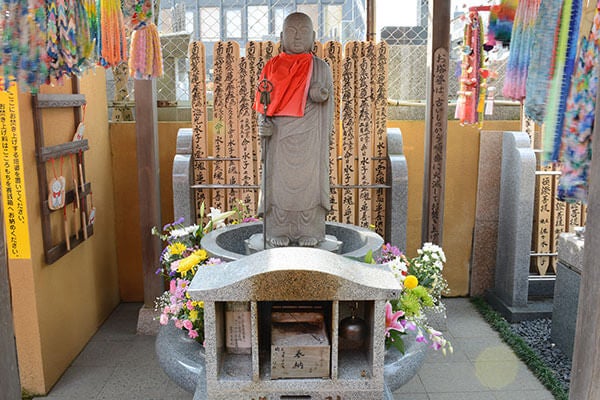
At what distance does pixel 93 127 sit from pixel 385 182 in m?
3.66

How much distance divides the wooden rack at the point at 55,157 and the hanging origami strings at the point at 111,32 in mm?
1256

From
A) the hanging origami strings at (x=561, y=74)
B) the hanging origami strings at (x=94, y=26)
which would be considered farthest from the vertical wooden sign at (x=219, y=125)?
the hanging origami strings at (x=561, y=74)

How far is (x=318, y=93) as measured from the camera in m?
4.70

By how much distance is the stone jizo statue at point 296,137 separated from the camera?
4.72m

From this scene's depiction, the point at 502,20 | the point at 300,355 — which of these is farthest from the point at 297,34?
the point at 300,355

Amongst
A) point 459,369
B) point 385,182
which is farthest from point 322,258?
point 385,182

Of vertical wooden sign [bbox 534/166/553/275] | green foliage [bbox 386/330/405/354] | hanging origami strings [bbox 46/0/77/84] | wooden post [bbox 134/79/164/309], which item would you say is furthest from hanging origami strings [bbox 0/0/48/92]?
vertical wooden sign [bbox 534/166/553/275]

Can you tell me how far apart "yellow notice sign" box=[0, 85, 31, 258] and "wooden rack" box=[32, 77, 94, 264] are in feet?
0.77

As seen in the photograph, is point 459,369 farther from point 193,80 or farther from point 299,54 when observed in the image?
point 193,80

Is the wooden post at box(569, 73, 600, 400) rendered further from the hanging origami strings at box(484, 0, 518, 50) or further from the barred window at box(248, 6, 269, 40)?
the barred window at box(248, 6, 269, 40)

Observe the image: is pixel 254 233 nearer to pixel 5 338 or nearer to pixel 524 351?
pixel 524 351

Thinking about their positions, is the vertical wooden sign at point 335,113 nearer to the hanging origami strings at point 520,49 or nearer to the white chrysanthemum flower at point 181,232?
the white chrysanthemum flower at point 181,232

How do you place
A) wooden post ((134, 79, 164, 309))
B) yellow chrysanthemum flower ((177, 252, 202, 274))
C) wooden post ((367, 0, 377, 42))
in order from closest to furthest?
yellow chrysanthemum flower ((177, 252, 202, 274)) → wooden post ((134, 79, 164, 309)) → wooden post ((367, 0, 377, 42))

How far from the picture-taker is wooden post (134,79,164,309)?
6.23 metres
